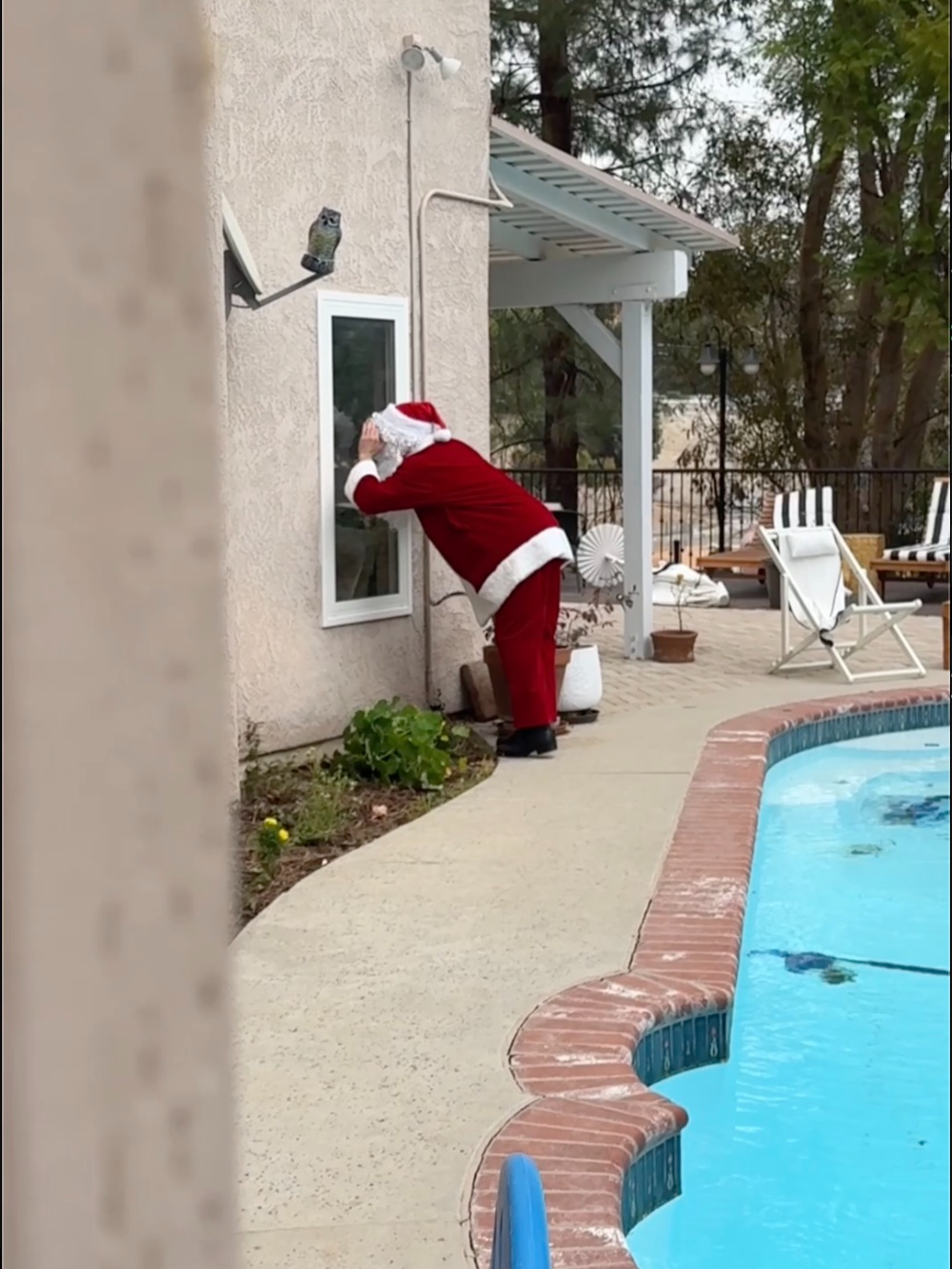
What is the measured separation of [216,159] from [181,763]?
6.03m

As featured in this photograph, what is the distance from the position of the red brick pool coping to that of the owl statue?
→ 8.64 feet

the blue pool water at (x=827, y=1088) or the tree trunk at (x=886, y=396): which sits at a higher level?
the tree trunk at (x=886, y=396)

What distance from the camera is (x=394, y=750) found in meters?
6.68

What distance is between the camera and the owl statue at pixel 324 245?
20.9 feet

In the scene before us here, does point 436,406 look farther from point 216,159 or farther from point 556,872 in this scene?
point 556,872

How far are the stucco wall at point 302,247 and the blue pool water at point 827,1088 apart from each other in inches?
83.9

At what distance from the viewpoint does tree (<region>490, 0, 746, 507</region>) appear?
17297mm

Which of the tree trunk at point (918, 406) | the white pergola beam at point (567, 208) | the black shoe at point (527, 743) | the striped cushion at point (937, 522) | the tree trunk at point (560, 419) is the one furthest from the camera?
the tree trunk at point (918, 406)

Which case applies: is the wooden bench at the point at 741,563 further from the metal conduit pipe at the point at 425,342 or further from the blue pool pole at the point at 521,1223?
Result: the blue pool pole at the point at 521,1223

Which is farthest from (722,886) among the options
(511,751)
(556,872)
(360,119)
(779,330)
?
(779,330)

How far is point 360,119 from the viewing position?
24.1ft

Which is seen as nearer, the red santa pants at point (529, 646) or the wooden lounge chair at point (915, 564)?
the red santa pants at point (529, 646)

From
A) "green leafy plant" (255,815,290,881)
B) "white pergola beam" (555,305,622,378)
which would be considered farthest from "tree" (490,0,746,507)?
"green leafy plant" (255,815,290,881)

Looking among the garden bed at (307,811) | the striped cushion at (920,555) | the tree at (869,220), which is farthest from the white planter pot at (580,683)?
the tree at (869,220)
